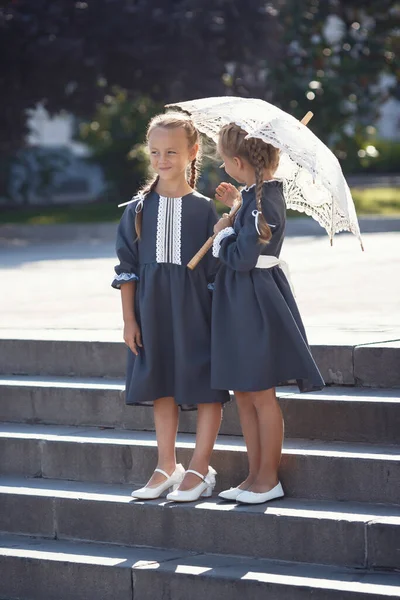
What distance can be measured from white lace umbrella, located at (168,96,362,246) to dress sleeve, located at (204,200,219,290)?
1.03ft

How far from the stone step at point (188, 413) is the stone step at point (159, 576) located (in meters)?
0.74

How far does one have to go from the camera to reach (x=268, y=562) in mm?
4641

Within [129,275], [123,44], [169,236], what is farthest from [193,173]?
[123,44]

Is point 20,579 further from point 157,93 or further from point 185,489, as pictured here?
point 157,93

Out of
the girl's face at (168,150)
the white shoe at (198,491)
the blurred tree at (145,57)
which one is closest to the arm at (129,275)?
the girl's face at (168,150)

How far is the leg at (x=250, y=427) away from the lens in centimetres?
479

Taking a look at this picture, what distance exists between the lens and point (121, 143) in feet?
73.6

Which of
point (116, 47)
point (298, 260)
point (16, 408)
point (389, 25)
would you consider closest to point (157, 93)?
point (116, 47)

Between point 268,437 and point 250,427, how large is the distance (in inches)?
3.8

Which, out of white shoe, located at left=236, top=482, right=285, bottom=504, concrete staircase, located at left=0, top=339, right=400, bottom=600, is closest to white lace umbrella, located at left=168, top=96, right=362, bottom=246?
concrete staircase, located at left=0, top=339, right=400, bottom=600

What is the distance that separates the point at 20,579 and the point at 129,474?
0.69m

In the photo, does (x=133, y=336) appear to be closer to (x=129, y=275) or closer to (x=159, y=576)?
(x=129, y=275)

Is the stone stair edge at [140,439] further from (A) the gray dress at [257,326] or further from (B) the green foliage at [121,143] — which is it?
(B) the green foliage at [121,143]

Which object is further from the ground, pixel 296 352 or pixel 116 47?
pixel 116 47
